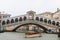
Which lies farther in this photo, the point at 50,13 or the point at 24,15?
the point at 50,13

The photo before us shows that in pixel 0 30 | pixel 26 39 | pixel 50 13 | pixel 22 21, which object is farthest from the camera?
pixel 50 13

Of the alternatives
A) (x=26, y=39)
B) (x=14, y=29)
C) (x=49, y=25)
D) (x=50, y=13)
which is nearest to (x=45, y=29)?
(x=49, y=25)

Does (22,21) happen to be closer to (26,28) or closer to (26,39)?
(26,28)

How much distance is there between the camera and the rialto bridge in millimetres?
30344

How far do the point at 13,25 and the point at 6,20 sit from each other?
836 millimetres

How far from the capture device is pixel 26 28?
35.1 m

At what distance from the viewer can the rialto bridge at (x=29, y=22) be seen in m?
30.3

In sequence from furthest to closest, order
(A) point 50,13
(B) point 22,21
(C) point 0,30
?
(A) point 50,13 → (B) point 22,21 → (C) point 0,30

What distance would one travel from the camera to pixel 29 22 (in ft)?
100.0

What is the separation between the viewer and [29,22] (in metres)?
30.5

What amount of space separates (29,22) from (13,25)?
1.50 meters

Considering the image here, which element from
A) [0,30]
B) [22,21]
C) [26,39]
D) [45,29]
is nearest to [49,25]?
[45,29]

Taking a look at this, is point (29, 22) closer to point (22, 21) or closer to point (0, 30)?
point (22, 21)

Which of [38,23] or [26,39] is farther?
[38,23]
